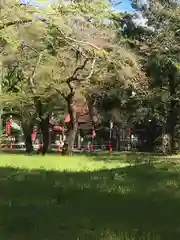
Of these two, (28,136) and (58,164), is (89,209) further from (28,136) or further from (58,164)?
(28,136)

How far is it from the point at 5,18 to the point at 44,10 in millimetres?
1431

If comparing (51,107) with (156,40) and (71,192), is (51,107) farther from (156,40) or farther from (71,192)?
(71,192)

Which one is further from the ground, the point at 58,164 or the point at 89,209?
the point at 58,164

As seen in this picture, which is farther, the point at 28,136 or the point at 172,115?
the point at 28,136

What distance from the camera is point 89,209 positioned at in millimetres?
8414

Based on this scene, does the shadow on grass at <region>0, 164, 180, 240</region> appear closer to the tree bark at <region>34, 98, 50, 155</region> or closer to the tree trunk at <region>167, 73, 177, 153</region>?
the tree bark at <region>34, 98, 50, 155</region>

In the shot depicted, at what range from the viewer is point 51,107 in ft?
119

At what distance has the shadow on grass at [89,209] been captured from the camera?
21.5ft

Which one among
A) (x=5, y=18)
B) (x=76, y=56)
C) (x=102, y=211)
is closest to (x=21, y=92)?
(x=76, y=56)

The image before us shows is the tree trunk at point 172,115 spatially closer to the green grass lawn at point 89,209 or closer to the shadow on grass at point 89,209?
the shadow on grass at point 89,209

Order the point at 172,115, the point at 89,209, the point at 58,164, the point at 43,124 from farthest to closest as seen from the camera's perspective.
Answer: the point at 172,115
the point at 43,124
the point at 58,164
the point at 89,209

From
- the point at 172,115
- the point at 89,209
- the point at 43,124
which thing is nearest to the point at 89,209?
the point at 89,209

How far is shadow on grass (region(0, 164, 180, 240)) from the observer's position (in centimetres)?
656

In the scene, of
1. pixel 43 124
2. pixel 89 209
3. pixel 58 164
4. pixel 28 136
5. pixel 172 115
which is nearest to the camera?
pixel 89 209
